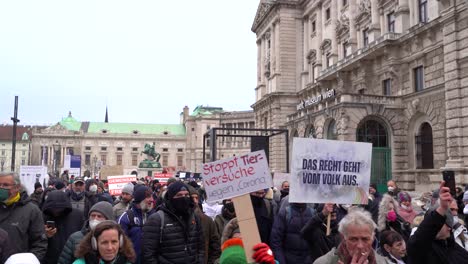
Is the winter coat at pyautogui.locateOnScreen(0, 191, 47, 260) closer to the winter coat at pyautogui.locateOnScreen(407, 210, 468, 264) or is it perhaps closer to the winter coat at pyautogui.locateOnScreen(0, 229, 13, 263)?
the winter coat at pyautogui.locateOnScreen(0, 229, 13, 263)

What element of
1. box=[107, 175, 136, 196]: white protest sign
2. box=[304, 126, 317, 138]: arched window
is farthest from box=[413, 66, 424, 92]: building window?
box=[107, 175, 136, 196]: white protest sign

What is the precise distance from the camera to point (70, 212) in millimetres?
6766

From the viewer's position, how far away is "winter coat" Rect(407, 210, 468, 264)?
14.0ft

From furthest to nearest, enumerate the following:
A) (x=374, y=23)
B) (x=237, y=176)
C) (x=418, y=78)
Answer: (x=374, y=23)
(x=418, y=78)
(x=237, y=176)

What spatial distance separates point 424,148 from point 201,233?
25032 mm

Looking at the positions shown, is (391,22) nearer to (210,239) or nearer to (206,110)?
(210,239)

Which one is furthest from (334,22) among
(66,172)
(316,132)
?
(66,172)

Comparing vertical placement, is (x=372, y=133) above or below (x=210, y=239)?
above

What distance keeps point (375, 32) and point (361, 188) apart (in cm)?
2874

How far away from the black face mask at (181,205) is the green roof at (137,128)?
129m

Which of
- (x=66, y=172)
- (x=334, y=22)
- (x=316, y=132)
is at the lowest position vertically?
(x=66, y=172)

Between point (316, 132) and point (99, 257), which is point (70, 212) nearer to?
point (99, 257)

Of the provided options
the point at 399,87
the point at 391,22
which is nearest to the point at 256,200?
the point at 399,87

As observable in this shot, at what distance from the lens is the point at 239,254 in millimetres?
3525
